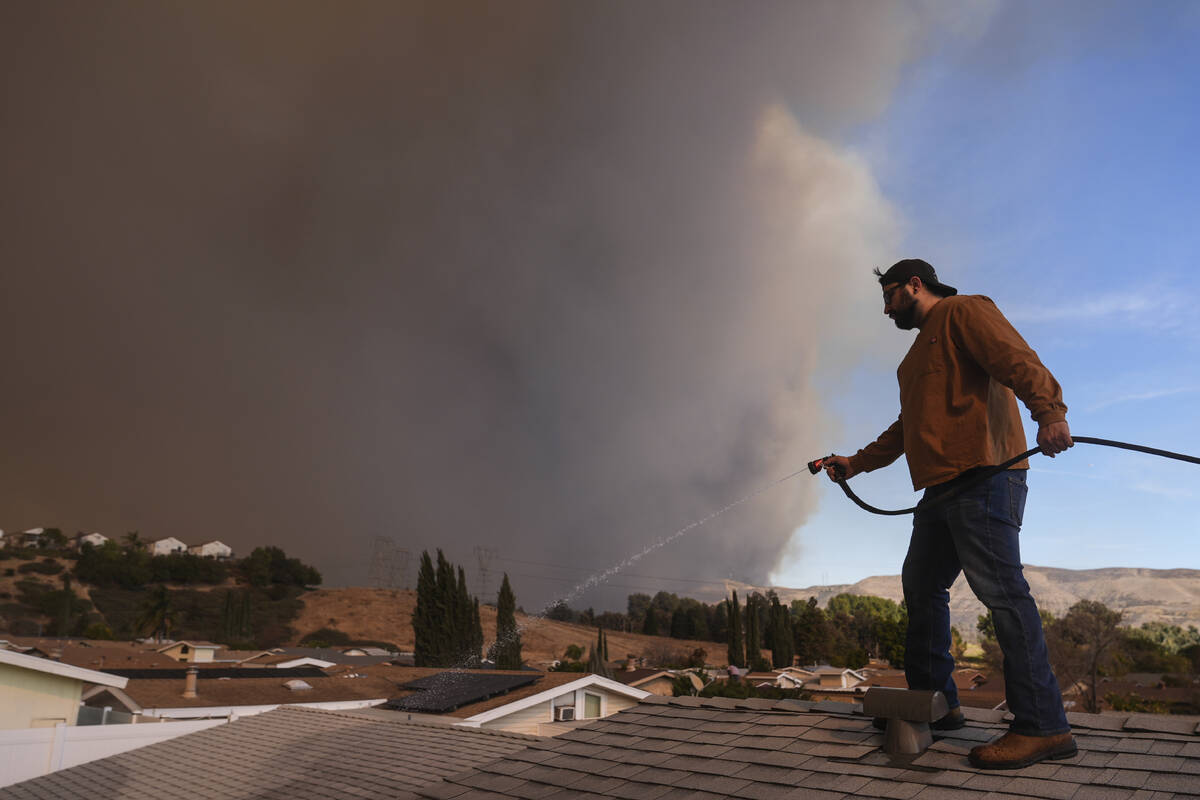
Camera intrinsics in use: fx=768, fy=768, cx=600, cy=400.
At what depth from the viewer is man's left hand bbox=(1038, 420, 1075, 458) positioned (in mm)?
3850

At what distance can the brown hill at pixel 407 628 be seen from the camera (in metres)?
122

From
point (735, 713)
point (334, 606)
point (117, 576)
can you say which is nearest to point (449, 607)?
point (735, 713)

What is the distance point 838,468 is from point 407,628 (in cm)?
15064

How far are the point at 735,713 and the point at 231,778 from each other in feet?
39.1

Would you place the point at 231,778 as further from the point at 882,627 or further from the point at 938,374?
the point at 882,627

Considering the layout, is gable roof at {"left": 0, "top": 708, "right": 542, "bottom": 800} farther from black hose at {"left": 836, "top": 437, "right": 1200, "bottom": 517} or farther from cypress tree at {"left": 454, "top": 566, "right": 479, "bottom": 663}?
cypress tree at {"left": 454, "top": 566, "right": 479, "bottom": 663}

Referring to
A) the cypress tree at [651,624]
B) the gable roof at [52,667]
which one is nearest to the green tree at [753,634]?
the cypress tree at [651,624]

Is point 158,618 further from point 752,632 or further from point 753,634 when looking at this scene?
point 753,634

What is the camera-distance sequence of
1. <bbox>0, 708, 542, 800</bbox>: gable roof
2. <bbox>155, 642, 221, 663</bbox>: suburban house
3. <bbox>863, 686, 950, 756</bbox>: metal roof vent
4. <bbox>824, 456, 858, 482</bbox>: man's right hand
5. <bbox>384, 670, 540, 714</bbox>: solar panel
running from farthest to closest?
<bbox>155, 642, 221, 663</bbox>: suburban house
<bbox>384, 670, 540, 714</bbox>: solar panel
<bbox>0, 708, 542, 800</bbox>: gable roof
<bbox>824, 456, 858, 482</bbox>: man's right hand
<bbox>863, 686, 950, 756</bbox>: metal roof vent

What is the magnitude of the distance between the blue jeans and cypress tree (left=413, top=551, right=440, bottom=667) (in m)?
68.6

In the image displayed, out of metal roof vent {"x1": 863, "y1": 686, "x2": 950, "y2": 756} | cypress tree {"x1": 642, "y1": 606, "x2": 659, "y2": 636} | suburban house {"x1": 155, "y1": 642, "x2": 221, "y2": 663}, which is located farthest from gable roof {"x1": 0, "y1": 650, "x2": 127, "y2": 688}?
cypress tree {"x1": 642, "y1": 606, "x2": 659, "y2": 636}

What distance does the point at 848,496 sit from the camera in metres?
5.40

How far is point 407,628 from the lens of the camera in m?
145

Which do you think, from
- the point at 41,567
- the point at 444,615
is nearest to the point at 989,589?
the point at 444,615
